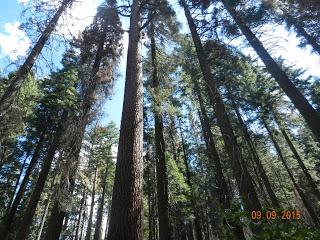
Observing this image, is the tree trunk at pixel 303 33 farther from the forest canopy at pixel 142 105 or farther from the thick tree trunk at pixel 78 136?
the thick tree trunk at pixel 78 136

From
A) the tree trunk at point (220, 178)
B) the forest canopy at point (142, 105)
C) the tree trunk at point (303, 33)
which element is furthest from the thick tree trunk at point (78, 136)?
Result: the tree trunk at point (303, 33)

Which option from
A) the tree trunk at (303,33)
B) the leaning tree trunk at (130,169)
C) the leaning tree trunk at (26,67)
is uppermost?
the tree trunk at (303,33)

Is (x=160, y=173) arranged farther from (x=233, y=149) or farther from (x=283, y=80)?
(x=283, y=80)

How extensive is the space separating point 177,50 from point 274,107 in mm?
14655

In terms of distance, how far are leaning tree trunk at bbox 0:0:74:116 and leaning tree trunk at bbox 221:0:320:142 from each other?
23.3 feet

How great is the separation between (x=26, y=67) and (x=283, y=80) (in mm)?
9216

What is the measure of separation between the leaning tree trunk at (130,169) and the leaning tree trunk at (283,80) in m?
5.64

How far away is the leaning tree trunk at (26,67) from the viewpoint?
27.5 feet

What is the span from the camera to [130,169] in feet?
17.7

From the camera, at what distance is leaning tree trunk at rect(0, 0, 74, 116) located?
27.5 feet

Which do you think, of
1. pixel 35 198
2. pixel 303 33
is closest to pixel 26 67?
pixel 35 198

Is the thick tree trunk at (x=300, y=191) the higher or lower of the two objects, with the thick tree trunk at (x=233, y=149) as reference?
higher

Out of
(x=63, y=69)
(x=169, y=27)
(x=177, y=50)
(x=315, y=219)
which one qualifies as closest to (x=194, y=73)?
(x=177, y=50)

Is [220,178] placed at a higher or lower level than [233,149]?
higher
